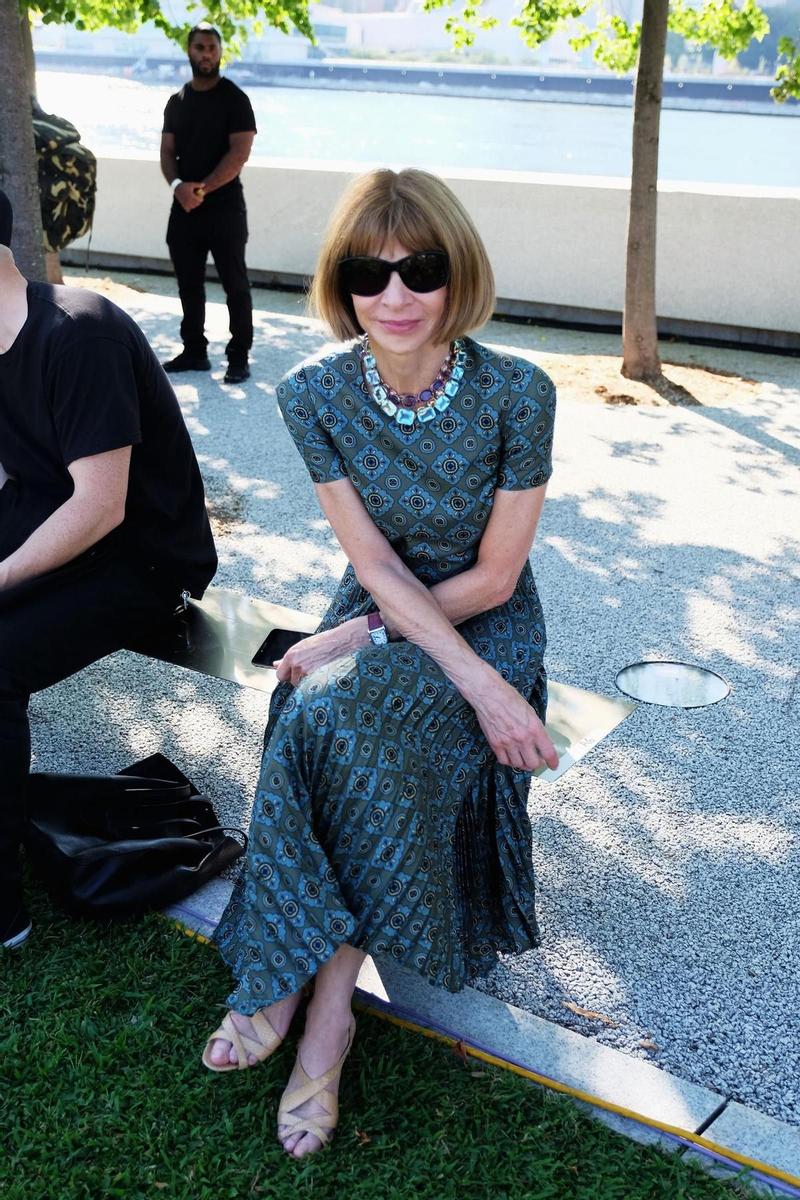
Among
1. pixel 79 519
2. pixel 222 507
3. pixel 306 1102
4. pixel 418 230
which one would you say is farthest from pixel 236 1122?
pixel 222 507

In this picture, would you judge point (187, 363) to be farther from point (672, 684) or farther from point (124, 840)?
point (124, 840)


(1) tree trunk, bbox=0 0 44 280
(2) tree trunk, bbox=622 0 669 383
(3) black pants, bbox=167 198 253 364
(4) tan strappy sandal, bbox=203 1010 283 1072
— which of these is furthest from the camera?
(3) black pants, bbox=167 198 253 364

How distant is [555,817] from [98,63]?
7092cm

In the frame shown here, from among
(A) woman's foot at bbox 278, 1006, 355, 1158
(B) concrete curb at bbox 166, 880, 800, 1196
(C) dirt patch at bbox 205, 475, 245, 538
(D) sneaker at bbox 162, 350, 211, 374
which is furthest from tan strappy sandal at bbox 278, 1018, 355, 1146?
(D) sneaker at bbox 162, 350, 211, 374

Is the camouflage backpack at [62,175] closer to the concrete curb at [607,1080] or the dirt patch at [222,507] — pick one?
the dirt patch at [222,507]

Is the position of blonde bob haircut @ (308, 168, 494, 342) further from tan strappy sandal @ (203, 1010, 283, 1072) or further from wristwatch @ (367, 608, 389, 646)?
tan strappy sandal @ (203, 1010, 283, 1072)

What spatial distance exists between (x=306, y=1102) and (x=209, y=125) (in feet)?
23.2

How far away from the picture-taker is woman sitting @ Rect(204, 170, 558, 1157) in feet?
7.68

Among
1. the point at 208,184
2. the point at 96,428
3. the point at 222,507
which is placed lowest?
the point at 222,507

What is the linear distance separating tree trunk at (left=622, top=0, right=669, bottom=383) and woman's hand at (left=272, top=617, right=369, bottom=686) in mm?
6049

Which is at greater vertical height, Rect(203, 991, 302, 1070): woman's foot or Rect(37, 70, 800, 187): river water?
Rect(37, 70, 800, 187): river water

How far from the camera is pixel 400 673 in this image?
2432 millimetres

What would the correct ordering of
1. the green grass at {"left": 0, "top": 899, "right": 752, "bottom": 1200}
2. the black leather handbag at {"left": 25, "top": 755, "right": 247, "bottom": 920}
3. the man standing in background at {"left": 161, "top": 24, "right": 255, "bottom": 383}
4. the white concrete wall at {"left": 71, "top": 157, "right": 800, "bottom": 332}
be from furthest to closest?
the white concrete wall at {"left": 71, "top": 157, "right": 800, "bottom": 332} < the man standing in background at {"left": 161, "top": 24, "right": 255, "bottom": 383} < the black leather handbag at {"left": 25, "top": 755, "right": 247, "bottom": 920} < the green grass at {"left": 0, "top": 899, "right": 752, "bottom": 1200}

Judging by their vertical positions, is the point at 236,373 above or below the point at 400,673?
below
